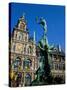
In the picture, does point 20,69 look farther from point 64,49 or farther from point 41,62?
point 64,49

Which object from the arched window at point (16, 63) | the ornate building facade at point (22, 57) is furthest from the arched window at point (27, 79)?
the arched window at point (16, 63)

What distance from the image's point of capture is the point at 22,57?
221 cm

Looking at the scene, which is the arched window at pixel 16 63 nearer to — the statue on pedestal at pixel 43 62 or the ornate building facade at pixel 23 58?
the ornate building facade at pixel 23 58

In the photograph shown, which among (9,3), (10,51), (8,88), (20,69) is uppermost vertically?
(9,3)

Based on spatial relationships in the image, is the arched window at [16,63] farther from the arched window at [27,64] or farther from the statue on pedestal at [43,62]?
the statue on pedestal at [43,62]

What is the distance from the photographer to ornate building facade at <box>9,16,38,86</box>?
86.0 inches

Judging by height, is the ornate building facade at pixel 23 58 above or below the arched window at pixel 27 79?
above

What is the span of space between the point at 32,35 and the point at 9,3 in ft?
1.10

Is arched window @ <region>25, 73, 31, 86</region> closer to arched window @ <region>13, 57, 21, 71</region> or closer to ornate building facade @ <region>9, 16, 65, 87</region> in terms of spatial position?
ornate building facade @ <region>9, 16, 65, 87</region>

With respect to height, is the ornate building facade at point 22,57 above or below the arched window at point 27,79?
above

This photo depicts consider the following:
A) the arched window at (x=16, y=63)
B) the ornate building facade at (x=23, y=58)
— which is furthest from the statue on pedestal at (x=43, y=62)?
the arched window at (x=16, y=63)

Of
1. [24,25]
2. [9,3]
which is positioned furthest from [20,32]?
[9,3]

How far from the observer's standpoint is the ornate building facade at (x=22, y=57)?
86.0 inches

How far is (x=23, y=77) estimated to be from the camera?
221 centimetres
